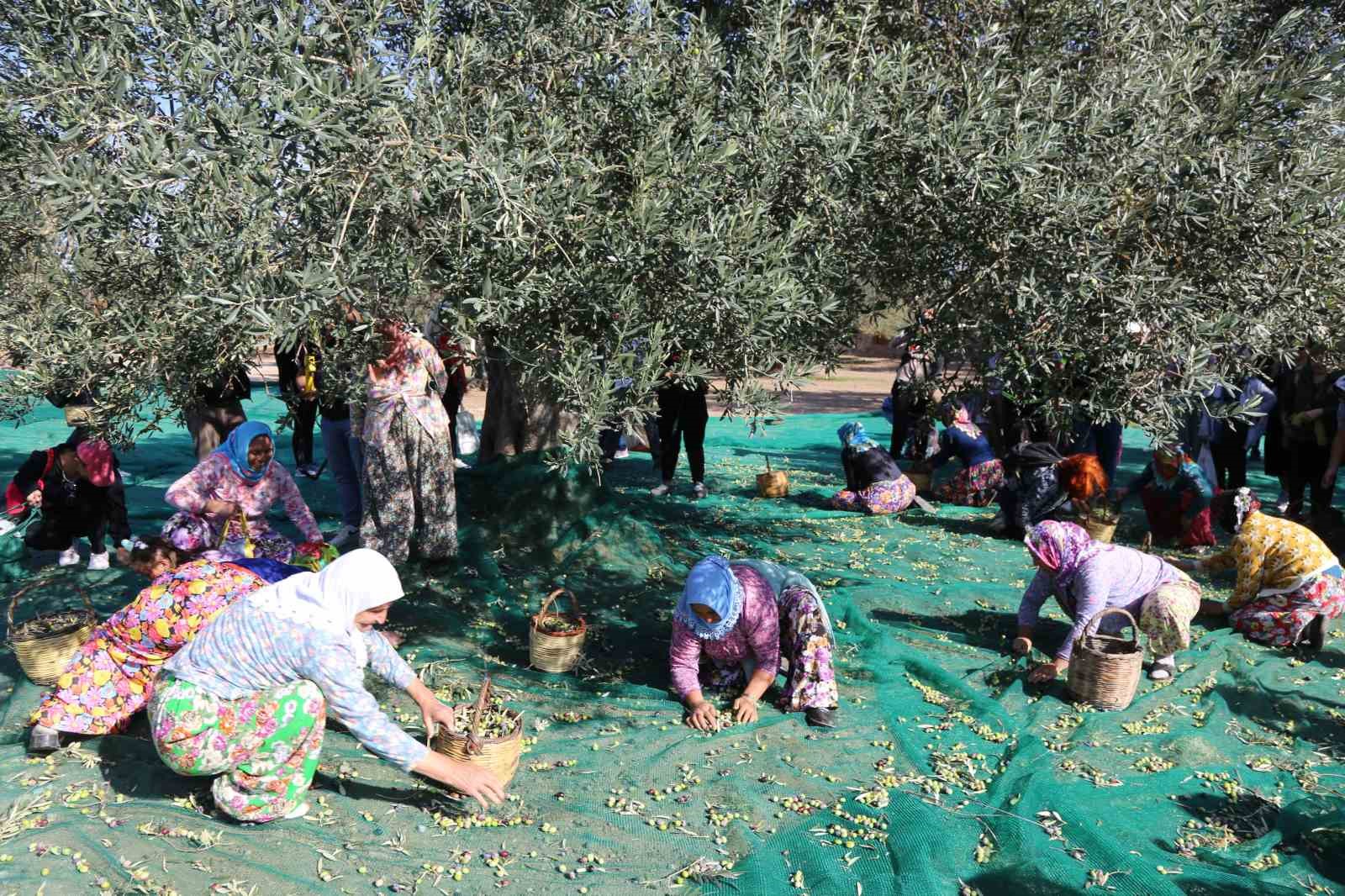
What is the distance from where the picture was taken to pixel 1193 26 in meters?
5.52

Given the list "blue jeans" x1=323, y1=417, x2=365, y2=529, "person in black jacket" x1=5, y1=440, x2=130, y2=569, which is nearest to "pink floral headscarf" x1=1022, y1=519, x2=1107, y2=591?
"blue jeans" x1=323, y1=417, x2=365, y2=529

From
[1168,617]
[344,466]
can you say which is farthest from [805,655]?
[344,466]

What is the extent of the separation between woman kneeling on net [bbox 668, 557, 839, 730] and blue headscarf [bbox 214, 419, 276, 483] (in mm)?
2782

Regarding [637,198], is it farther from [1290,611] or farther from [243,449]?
[1290,611]

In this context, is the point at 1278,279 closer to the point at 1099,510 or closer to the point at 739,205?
the point at 739,205

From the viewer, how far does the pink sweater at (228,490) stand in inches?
244

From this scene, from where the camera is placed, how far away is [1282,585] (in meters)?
6.46

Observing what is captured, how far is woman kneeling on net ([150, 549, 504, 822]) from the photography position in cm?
409

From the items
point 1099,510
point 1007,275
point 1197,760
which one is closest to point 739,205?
point 1007,275

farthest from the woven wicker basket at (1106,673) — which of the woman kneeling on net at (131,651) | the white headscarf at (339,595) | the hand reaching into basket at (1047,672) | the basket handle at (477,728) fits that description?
the woman kneeling on net at (131,651)

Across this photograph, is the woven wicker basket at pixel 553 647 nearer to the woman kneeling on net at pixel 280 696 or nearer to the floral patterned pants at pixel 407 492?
the floral patterned pants at pixel 407 492

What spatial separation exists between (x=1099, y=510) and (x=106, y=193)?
7580 millimetres

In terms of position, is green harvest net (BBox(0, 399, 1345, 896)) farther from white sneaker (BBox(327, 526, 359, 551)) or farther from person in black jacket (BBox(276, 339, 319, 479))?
person in black jacket (BBox(276, 339, 319, 479))

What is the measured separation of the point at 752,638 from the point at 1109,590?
2278 mm
